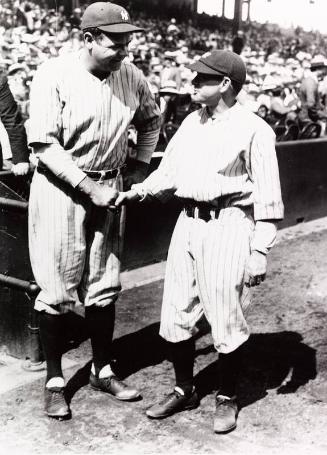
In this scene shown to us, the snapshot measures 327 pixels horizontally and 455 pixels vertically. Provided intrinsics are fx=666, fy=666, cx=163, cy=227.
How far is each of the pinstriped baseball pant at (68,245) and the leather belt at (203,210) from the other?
484 mm

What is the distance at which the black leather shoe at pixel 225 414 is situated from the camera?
3.44 metres

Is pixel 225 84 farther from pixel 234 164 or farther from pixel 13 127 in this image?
pixel 13 127

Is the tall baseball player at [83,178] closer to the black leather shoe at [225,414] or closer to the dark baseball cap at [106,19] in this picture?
the dark baseball cap at [106,19]

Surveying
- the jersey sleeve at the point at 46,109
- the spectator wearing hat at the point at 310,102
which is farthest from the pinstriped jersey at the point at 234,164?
the spectator wearing hat at the point at 310,102

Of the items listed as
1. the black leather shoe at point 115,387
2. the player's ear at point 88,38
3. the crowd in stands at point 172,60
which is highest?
the player's ear at point 88,38

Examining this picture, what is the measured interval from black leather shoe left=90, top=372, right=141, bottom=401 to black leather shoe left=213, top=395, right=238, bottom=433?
502mm

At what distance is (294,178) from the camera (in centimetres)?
884

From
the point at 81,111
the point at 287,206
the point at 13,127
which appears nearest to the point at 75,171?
the point at 81,111

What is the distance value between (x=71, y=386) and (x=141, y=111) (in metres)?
1.68

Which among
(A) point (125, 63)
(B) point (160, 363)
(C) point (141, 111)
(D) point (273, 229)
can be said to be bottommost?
(B) point (160, 363)

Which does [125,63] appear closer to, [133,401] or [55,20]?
[133,401]

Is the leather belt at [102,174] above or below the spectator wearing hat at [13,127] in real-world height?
above

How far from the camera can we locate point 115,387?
3834mm

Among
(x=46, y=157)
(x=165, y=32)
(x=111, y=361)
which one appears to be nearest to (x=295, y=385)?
(x=111, y=361)
